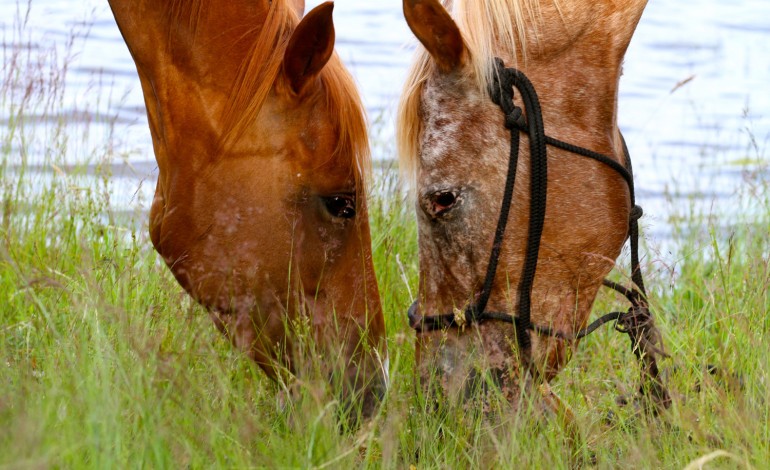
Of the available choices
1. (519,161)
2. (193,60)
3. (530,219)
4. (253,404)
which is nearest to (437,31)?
(519,161)

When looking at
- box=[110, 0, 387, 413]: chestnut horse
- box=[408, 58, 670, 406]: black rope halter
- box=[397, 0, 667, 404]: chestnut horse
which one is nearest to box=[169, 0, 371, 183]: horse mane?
box=[110, 0, 387, 413]: chestnut horse

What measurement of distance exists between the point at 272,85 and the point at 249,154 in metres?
0.21

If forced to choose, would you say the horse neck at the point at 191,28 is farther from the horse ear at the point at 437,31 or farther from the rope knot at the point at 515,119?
the rope knot at the point at 515,119

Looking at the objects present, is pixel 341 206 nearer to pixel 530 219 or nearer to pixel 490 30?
pixel 530 219

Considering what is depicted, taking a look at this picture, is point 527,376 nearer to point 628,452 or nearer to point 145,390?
point 628,452

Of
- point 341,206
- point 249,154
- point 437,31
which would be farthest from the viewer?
point 341,206

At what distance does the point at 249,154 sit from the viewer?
307 centimetres

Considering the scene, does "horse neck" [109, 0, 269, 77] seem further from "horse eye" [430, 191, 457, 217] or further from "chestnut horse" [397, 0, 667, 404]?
"horse eye" [430, 191, 457, 217]

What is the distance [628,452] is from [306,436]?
2.95 feet

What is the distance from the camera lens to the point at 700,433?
2.73 m

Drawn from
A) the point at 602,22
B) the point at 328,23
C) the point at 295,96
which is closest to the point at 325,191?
the point at 295,96

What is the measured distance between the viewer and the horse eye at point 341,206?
3152mm

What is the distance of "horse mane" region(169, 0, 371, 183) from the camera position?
9.99 ft

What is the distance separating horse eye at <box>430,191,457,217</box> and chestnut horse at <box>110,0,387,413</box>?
27cm
